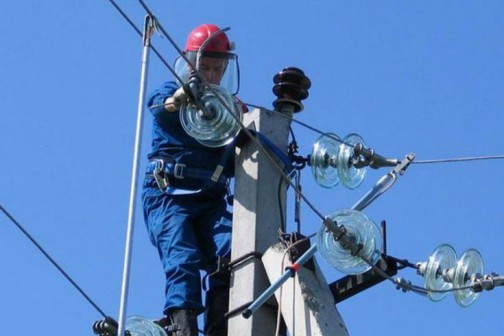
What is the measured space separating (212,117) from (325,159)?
2.06ft

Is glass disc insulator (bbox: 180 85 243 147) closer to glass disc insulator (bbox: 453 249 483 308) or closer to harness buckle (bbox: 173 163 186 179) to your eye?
harness buckle (bbox: 173 163 186 179)

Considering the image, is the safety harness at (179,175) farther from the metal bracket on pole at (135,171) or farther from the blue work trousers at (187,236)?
the metal bracket on pole at (135,171)

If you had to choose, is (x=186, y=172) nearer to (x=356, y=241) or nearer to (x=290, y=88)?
(x=290, y=88)

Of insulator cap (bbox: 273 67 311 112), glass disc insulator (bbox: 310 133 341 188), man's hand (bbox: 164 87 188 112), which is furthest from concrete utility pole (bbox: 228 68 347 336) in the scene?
man's hand (bbox: 164 87 188 112)

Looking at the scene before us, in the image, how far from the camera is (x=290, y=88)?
8383mm

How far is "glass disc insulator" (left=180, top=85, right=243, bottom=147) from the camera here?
25.5 feet

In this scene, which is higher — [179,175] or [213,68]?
[213,68]

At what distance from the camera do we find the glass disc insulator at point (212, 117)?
7777mm

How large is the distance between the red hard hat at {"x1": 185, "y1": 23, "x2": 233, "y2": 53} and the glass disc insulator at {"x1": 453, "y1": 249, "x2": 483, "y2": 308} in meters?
1.99

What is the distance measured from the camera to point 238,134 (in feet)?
26.3

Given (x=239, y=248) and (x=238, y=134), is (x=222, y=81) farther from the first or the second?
(x=239, y=248)

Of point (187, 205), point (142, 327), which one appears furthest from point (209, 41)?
point (142, 327)

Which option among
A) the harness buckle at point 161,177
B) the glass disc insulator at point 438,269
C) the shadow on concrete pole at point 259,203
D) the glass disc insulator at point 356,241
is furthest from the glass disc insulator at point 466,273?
the harness buckle at point 161,177

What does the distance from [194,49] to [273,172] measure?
125 cm
